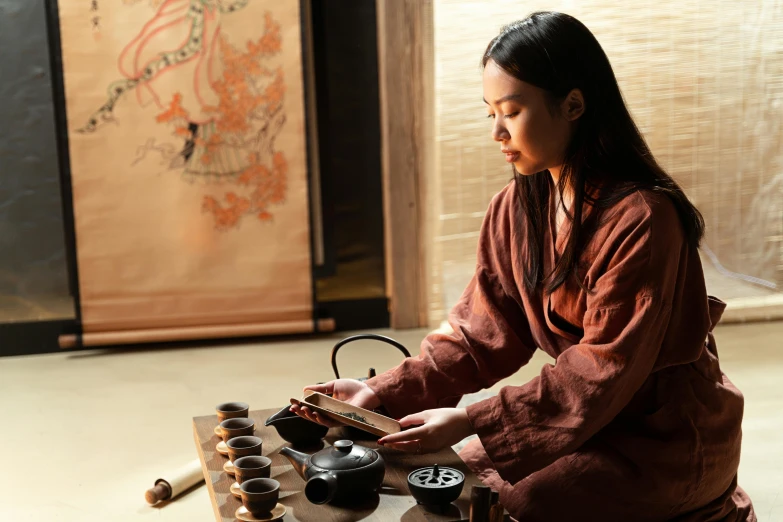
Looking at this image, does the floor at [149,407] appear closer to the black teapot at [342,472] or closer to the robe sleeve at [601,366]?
the black teapot at [342,472]

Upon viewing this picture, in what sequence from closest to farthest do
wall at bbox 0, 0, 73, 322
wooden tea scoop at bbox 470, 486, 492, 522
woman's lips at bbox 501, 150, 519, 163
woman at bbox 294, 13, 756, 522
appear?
wooden tea scoop at bbox 470, 486, 492, 522 → woman at bbox 294, 13, 756, 522 → woman's lips at bbox 501, 150, 519, 163 → wall at bbox 0, 0, 73, 322

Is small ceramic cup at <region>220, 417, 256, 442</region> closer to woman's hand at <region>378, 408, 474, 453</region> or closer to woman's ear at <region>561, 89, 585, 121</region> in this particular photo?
woman's hand at <region>378, 408, 474, 453</region>

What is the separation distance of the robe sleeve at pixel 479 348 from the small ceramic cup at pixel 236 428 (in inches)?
11.2

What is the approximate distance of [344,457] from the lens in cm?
172

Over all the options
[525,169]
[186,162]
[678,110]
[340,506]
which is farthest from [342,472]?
[678,110]

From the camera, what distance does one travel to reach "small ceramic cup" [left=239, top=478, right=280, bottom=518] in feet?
5.19

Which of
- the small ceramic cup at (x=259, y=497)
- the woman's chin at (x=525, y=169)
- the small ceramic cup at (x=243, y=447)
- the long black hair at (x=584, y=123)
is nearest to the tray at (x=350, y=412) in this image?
the small ceramic cup at (x=243, y=447)

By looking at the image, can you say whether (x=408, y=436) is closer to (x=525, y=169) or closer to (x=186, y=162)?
(x=525, y=169)

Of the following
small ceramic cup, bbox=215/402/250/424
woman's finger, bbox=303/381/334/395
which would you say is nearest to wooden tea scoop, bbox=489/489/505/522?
woman's finger, bbox=303/381/334/395

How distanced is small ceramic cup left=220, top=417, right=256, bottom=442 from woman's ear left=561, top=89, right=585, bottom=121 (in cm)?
95

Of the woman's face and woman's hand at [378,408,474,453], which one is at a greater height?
the woman's face

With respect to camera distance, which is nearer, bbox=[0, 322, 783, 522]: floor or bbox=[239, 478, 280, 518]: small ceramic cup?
bbox=[239, 478, 280, 518]: small ceramic cup

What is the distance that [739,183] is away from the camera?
452 centimetres

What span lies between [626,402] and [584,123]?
22.2 inches
